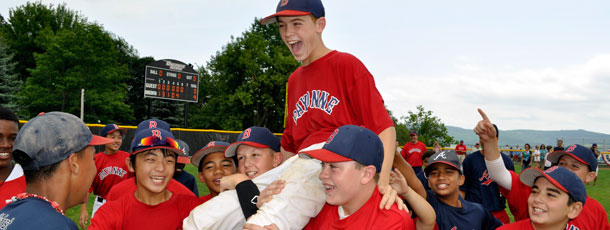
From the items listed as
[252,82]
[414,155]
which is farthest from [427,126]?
[414,155]

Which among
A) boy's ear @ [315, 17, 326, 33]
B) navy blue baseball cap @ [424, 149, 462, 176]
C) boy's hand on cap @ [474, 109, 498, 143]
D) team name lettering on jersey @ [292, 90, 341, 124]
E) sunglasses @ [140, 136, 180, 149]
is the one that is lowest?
navy blue baseball cap @ [424, 149, 462, 176]

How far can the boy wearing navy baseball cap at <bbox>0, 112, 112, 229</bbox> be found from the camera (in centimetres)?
227

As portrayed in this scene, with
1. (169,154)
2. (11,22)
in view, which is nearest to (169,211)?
(169,154)

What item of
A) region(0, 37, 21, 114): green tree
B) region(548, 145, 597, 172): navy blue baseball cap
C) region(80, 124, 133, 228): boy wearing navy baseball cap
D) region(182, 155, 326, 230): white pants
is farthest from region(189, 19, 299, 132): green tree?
region(182, 155, 326, 230): white pants

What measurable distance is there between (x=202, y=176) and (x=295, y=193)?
2620mm

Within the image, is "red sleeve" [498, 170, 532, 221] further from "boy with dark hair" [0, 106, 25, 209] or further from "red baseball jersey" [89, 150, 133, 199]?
"red baseball jersey" [89, 150, 133, 199]

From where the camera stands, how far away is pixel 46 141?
244 cm

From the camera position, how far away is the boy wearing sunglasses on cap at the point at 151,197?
3.94 metres

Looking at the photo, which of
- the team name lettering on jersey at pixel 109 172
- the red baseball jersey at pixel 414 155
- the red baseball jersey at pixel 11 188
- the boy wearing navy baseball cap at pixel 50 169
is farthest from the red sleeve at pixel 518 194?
the red baseball jersey at pixel 414 155

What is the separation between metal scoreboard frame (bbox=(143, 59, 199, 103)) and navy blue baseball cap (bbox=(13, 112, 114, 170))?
2286 centimetres

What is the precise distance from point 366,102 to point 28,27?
56661 mm

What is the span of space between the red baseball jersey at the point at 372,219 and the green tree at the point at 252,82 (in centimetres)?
4316

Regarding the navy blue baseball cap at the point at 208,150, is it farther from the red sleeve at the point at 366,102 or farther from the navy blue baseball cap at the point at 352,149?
the navy blue baseball cap at the point at 352,149

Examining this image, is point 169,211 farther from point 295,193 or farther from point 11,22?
point 11,22
